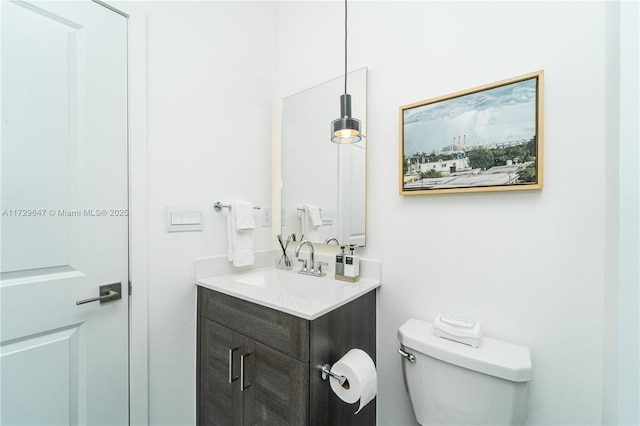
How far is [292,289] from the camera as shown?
4.59ft

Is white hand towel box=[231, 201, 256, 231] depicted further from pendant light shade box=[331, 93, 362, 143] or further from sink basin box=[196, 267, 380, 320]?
pendant light shade box=[331, 93, 362, 143]

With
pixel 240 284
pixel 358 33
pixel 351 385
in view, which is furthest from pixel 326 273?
pixel 358 33

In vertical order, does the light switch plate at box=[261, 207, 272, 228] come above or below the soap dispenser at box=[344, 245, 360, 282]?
above

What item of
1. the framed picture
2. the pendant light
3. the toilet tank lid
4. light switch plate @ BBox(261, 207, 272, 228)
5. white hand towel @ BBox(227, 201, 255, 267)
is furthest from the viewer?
light switch plate @ BBox(261, 207, 272, 228)

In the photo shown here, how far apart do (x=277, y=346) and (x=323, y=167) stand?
36.2 inches

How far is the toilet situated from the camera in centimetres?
81

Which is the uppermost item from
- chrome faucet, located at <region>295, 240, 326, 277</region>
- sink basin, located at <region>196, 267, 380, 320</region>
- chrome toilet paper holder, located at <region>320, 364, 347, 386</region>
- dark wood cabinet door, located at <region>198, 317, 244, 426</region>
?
chrome faucet, located at <region>295, 240, 326, 277</region>

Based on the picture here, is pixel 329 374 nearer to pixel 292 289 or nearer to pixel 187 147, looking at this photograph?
pixel 292 289

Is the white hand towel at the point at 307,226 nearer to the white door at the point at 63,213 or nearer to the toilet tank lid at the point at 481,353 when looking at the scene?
the toilet tank lid at the point at 481,353

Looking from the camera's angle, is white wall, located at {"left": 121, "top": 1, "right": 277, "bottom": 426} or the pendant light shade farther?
white wall, located at {"left": 121, "top": 1, "right": 277, "bottom": 426}

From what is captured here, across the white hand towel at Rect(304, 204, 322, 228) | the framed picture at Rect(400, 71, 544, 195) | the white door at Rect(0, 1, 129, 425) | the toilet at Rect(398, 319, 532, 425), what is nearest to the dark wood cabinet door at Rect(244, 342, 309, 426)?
the toilet at Rect(398, 319, 532, 425)

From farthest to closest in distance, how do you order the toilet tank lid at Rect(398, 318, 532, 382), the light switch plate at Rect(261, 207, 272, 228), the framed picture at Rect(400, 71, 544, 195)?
the light switch plate at Rect(261, 207, 272, 228), the framed picture at Rect(400, 71, 544, 195), the toilet tank lid at Rect(398, 318, 532, 382)

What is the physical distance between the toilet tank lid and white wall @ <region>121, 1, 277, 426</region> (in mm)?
1043

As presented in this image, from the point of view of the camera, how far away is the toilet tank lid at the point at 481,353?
799 millimetres
